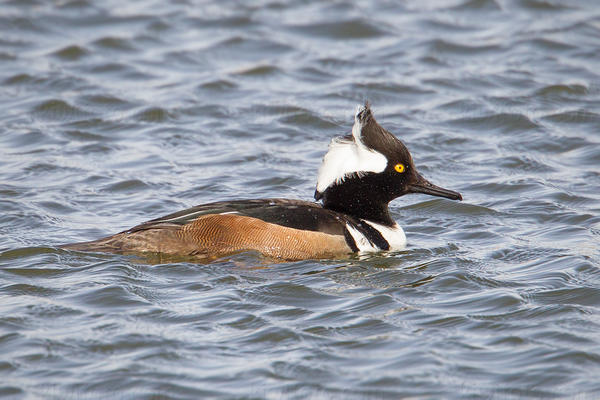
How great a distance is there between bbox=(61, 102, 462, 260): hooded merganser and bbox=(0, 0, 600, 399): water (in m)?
0.17

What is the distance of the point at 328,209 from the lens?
8492 mm

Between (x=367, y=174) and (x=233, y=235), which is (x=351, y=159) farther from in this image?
(x=233, y=235)

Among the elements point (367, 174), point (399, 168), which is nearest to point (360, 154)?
point (367, 174)

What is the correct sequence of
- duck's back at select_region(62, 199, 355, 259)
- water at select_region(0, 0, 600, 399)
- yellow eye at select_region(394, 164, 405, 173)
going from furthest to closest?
yellow eye at select_region(394, 164, 405, 173) → duck's back at select_region(62, 199, 355, 259) → water at select_region(0, 0, 600, 399)

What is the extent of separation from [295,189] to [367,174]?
1.95m

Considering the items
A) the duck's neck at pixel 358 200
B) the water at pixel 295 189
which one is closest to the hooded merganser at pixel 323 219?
the duck's neck at pixel 358 200

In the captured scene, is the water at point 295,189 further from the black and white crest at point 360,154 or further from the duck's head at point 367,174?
the black and white crest at point 360,154

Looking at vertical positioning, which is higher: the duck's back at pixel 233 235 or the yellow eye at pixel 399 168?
the yellow eye at pixel 399 168

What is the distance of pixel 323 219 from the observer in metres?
8.10

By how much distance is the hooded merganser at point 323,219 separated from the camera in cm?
791

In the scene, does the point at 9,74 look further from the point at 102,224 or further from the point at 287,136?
the point at 102,224

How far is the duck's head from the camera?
8266 millimetres

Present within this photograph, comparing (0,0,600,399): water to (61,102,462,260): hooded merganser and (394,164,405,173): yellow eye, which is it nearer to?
(61,102,462,260): hooded merganser

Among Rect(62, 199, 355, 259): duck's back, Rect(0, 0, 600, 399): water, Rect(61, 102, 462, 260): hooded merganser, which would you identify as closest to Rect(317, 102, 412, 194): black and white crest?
Rect(61, 102, 462, 260): hooded merganser
